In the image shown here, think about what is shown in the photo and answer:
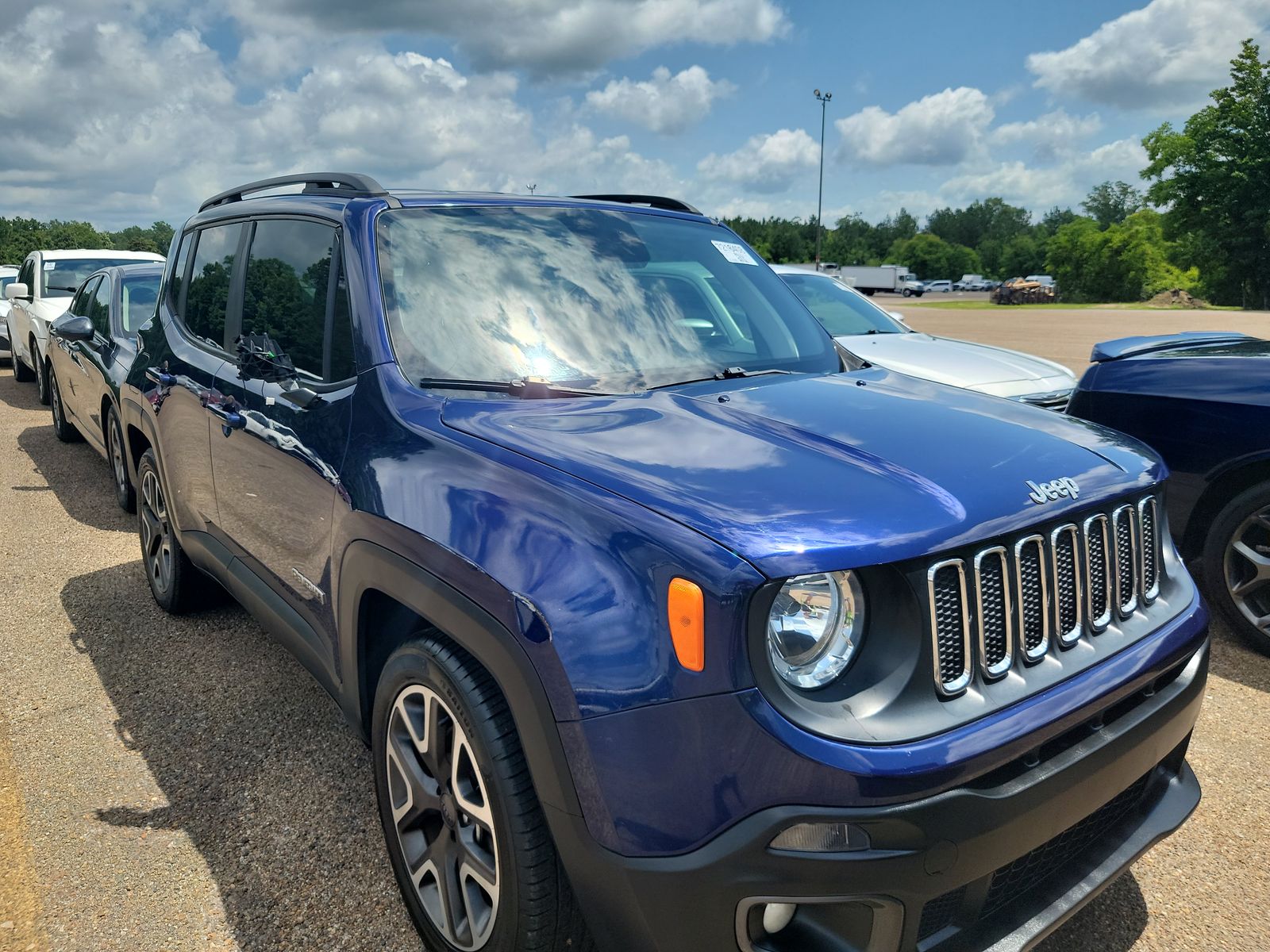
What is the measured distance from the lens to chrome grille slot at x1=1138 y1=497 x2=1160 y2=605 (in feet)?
7.72

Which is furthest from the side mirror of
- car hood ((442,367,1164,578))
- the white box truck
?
the white box truck

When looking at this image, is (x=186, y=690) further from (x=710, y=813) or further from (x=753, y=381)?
(x=710, y=813)

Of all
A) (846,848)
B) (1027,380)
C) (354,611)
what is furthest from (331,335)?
(1027,380)

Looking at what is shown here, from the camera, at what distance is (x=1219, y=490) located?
4.18 meters

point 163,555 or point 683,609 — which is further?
point 163,555

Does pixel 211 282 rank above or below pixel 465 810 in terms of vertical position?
above

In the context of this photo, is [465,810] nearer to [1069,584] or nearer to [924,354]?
[1069,584]

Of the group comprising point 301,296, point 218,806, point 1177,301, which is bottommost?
point 218,806

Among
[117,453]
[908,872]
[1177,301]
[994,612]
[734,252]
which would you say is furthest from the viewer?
[1177,301]

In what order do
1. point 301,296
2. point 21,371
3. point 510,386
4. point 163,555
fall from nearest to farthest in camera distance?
point 510,386
point 301,296
point 163,555
point 21,371

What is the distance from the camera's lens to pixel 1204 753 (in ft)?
11.1

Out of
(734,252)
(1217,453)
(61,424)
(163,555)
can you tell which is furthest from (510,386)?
(61,424)

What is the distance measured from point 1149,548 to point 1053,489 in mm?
560

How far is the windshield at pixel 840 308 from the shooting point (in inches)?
316
